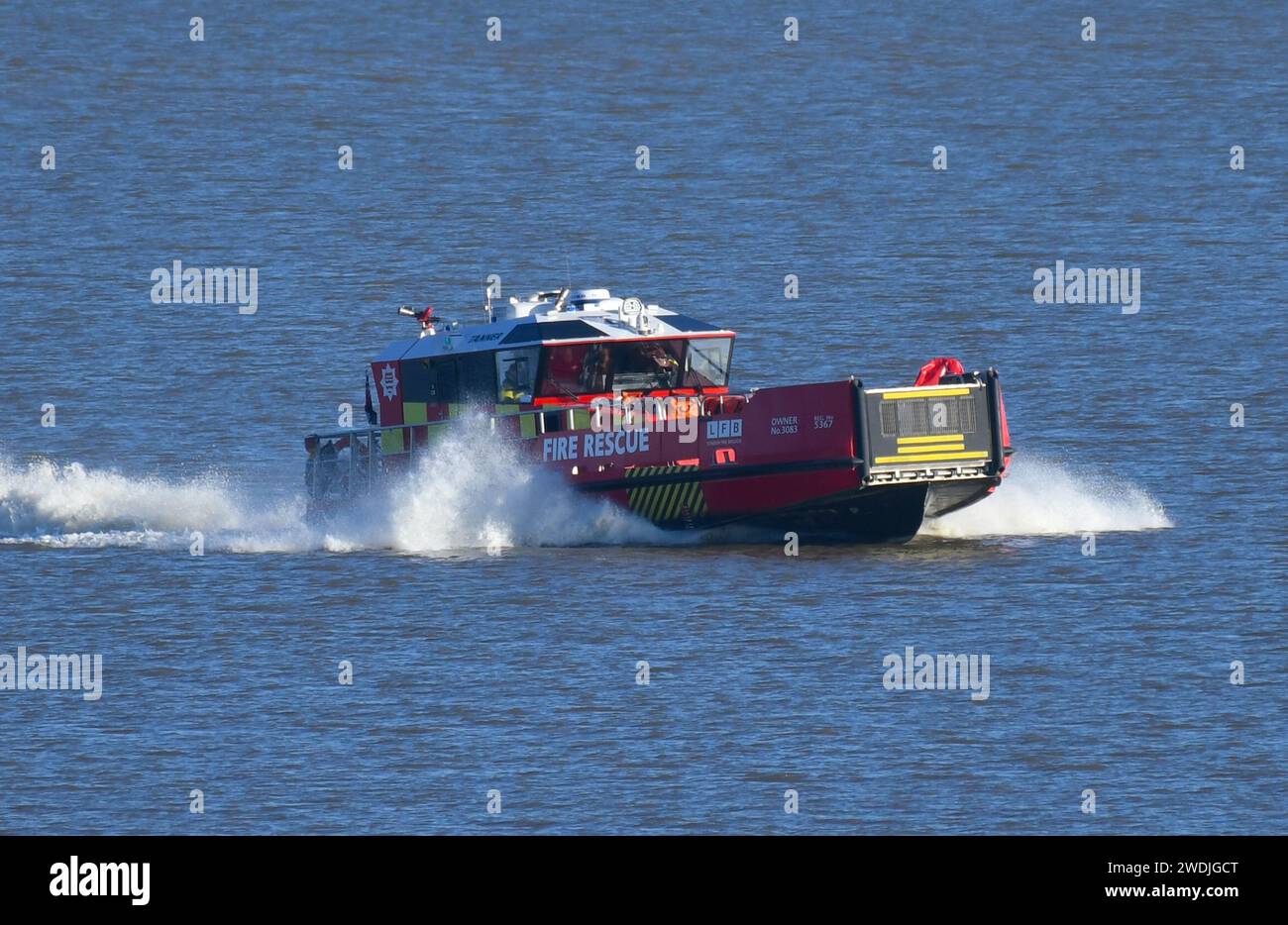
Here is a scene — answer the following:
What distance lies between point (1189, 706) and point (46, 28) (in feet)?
266

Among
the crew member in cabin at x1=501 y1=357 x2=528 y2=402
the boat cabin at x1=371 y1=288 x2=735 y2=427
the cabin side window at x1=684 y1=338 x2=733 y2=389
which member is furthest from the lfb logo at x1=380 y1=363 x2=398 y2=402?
the cabin side window at x1=684 y1=338 x2=733 y2=389

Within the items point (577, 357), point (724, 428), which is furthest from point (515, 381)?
point (724, 428)

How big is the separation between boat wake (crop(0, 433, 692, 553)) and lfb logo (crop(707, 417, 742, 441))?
5.52 ft

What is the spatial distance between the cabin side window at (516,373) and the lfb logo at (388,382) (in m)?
2.48

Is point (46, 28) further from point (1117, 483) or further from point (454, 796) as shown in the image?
point (454, 796)

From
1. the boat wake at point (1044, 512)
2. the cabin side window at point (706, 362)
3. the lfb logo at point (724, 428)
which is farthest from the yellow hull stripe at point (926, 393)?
the cabin side window at point (706, 362)

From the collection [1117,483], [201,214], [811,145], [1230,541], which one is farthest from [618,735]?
[811,145]

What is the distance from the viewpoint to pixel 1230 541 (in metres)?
32.1

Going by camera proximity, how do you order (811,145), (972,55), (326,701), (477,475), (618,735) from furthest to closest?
(972,55) → (811,145) → (477,475) → (326,701) → (618,735)

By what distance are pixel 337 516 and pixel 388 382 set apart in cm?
198

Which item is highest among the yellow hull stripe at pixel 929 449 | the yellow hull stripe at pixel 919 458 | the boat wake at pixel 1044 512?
the yellow hull stripe at pixel 929 449

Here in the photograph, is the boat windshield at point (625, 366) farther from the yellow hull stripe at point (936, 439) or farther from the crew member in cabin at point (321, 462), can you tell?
the yellow hull stripe at point (936, 439)

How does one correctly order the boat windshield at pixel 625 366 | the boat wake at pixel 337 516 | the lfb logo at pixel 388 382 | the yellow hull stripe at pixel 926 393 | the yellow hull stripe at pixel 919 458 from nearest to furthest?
the yellow hull stripe at pixel 926 393
the yellow hull stripe at pixel 919 458
the boat wake at pixel 337 516
the boat windshield at pixel 625 366
the lfb logo at pixel 388 382

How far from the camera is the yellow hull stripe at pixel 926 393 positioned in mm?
28516
